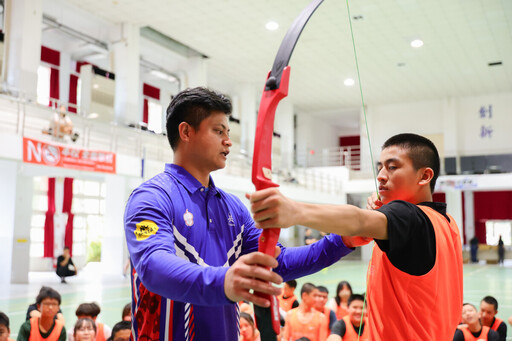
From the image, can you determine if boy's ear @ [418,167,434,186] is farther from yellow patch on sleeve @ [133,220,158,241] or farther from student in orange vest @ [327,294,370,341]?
student in orange vest @ [327,294,370,341]

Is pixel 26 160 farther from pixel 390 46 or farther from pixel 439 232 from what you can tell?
pixel 390 46

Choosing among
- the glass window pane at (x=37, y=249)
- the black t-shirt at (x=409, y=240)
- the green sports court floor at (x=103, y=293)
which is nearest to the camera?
the black t-shirt at (x=409, y=240)

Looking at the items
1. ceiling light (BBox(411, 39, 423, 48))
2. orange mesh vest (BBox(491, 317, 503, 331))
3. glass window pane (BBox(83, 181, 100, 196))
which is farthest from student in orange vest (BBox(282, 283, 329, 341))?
glass window pane (BBox(83, 181, 100, 196))

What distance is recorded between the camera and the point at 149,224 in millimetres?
1401

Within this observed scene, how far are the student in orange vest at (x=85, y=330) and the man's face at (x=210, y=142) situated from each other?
10.6 ft

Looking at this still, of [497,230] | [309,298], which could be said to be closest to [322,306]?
[309,298]

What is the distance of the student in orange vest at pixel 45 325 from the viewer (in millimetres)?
4770

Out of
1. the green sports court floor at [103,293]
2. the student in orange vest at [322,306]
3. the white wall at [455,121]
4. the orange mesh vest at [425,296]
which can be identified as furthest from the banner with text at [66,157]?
the white wall at [455,121]

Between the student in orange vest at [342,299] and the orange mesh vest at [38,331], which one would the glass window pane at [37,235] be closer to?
the orange mesh vest at [38,331]

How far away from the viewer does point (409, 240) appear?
4.96 feet

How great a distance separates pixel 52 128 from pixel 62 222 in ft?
25.0

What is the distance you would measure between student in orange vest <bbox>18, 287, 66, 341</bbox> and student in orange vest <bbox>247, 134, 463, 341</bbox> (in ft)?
13.0

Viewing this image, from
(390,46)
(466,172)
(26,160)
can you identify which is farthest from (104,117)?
(466,172)

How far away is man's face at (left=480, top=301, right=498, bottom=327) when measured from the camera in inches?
212
